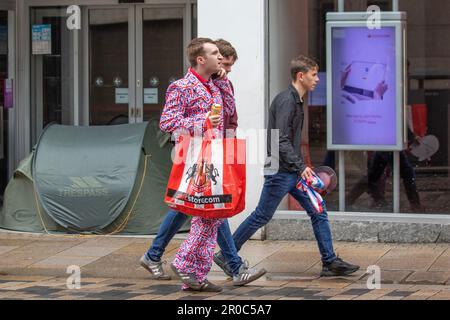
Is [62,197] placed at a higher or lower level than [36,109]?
lower

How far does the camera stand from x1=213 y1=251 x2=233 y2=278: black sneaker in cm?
880

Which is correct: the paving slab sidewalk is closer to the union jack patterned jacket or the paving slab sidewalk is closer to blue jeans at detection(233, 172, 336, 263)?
blue jeans at detection(233, 172, 336, 263)

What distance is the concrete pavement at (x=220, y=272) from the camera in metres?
8.35

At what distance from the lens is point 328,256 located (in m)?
9.02

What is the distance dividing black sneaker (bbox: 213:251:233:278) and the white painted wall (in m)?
2.15

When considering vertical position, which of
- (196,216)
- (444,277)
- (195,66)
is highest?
(195,66)

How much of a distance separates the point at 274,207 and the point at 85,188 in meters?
3.12

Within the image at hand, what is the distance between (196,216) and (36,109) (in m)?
6.06

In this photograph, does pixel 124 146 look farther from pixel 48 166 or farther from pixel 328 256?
pixel 328 256

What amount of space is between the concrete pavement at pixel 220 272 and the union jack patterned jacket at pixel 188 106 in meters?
1.29

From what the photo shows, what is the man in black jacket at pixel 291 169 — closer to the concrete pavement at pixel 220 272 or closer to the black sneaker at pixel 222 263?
the black sneaker at pixel 222 263

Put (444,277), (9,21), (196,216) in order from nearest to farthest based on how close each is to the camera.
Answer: (196,216)
(444,277)
(9,21)

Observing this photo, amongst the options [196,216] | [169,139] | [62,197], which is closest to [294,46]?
[169,139]

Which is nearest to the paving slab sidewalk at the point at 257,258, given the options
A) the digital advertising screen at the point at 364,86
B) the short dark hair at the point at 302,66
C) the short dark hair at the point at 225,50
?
the digital advertising screen at the point at 364,86
